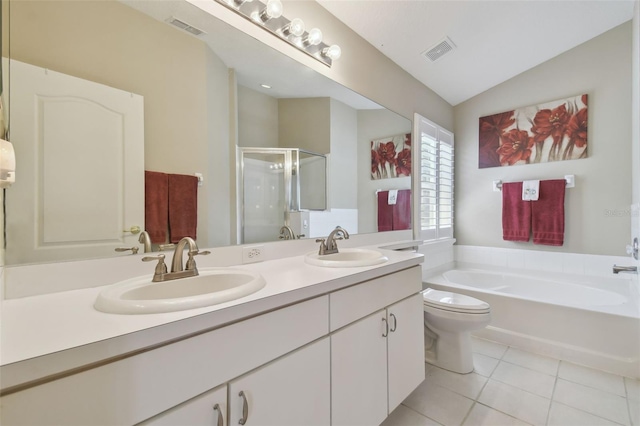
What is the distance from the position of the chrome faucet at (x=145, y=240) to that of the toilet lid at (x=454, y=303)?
167 cm

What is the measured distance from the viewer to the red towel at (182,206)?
109 cm

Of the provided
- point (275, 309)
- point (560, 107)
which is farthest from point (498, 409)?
point (560, 107)

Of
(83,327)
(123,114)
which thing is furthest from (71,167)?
(83,327)

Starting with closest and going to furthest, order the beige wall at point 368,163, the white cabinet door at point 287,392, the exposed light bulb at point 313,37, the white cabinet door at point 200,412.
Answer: the white cabinet door at point 200,412
the white cabinet door at point 287,392
the exposed light bulb at point 313,37
the beige wall at point 368,163

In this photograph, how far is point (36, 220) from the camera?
32.5 inches

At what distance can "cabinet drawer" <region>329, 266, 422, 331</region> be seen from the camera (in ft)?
3.41

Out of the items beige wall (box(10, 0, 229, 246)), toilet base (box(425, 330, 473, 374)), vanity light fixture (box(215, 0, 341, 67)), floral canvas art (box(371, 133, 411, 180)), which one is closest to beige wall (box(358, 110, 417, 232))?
floral canvas art (box(371, 133, 411, 180))

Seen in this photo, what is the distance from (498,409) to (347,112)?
6.86ft

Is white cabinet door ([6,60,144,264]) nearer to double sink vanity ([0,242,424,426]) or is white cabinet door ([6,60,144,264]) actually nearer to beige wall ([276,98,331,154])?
double sink vanity ([0,242,424,426])

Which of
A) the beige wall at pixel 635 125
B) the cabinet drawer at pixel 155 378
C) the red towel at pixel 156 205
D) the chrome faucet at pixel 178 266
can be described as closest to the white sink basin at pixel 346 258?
the cabinet drawer at pixel 155 378

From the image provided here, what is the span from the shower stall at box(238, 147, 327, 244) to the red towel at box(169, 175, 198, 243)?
237 millimetres

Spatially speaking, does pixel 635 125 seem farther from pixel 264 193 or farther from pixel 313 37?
pixel 264 193

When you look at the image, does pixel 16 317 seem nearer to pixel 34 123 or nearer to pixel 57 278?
pixel 57 278

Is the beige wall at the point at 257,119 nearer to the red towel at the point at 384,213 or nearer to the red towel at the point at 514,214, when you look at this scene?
the red towel at the point at 384,213
